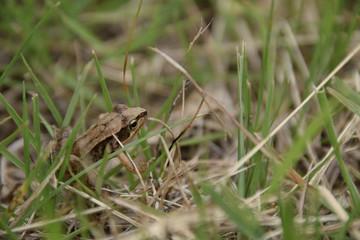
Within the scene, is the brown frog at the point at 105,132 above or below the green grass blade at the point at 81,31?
below

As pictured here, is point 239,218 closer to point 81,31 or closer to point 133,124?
point 133,124

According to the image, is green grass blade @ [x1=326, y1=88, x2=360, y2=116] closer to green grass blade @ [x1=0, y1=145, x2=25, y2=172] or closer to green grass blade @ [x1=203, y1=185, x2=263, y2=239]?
green grass blade @ [x1=203, y1=185, x2=263, y2=239]

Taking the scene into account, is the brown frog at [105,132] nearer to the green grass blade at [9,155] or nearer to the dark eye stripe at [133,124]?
the dark eye stripe at [133,124]

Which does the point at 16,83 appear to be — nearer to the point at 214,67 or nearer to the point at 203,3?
the point at 214,67

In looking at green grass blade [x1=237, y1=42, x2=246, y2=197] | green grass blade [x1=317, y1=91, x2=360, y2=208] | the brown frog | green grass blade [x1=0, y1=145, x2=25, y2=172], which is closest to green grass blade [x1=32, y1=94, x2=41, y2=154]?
green grass blade [x1=0, y1=145, x2=25, y2=172]

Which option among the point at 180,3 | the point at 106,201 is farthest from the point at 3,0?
the point at 106,201

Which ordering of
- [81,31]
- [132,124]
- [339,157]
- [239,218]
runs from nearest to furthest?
[239,218] → [339,157] → [132,124] → [81,31]

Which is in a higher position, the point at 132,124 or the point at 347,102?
the point at 347,102

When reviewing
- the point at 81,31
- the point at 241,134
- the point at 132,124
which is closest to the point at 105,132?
the point at 132,124

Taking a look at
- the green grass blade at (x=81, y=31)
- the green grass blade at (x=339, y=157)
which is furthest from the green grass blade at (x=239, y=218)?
the green grass blade at (x=81, y=31)
